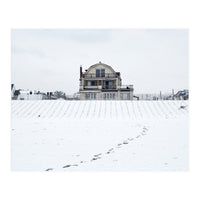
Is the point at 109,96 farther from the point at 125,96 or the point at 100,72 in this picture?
the point at 100,72

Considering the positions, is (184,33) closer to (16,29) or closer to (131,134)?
(131,134)

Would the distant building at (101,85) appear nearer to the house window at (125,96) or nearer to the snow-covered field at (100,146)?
the house window at (125,96)

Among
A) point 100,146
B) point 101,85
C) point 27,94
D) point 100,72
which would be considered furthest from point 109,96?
point 100,146

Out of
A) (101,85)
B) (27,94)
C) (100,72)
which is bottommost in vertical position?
(27,94)

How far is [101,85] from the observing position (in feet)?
49.4

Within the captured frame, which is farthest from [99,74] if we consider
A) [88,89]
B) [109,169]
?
[109,169]

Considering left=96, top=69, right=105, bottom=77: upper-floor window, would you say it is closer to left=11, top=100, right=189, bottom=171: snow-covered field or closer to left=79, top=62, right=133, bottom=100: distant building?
left=79, top=62, right=133, bottom=100: distant building

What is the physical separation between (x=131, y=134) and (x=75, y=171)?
6.15 ft

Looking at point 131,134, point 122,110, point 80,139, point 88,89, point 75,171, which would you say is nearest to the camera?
point 75,171

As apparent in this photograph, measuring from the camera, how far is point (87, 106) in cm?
768

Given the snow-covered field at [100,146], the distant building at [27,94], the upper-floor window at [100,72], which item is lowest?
the snow-covered field at [100,146]

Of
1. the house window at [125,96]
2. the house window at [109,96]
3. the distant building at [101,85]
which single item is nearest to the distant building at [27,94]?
the distant building at [101,85]

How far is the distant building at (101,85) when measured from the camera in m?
14.2

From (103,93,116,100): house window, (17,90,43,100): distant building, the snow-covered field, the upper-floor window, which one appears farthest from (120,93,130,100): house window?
the snow-covered field
